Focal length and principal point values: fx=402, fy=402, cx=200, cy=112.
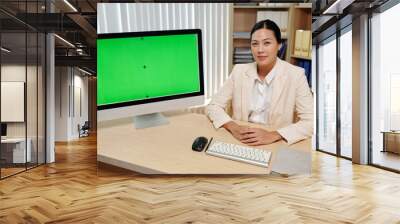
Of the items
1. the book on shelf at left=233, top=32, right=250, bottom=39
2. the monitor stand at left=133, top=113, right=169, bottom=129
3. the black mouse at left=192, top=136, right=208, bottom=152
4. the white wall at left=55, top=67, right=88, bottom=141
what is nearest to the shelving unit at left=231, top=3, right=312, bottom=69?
the book on shelf at left=233, top=32, right=250, bottom=39

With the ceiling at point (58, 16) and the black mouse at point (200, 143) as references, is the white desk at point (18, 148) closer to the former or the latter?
the ceiling at point (58, 16)

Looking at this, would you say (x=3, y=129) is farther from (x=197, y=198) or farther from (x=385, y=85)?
(x=385, y=85)

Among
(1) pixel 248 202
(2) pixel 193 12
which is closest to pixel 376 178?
(1) pixel 248 202

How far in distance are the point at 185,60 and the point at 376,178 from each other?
10.9 feet

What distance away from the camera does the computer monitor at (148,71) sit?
458 centimetres

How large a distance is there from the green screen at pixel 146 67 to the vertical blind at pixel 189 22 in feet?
0.51

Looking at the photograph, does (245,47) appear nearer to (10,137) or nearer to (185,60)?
(185,60)

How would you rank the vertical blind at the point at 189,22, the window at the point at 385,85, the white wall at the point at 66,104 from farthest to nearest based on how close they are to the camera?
the white wall at the point at 66,104
the window at the point at 385,85
the vertical blind at the point at 189,22

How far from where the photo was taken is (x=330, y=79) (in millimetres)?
9242

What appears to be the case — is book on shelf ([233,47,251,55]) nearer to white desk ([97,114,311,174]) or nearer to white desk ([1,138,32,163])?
white desk ([97,114,311,174])

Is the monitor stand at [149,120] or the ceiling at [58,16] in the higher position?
the ceiling at [58,16]

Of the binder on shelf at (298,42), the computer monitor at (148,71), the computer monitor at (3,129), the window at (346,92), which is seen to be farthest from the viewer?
the window at (346,92)

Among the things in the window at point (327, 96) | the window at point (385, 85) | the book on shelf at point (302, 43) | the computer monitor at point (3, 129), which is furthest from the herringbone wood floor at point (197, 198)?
the window at point (327, 96)

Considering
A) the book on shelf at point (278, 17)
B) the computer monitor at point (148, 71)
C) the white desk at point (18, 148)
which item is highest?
the book on shelf at point (278, 17)
